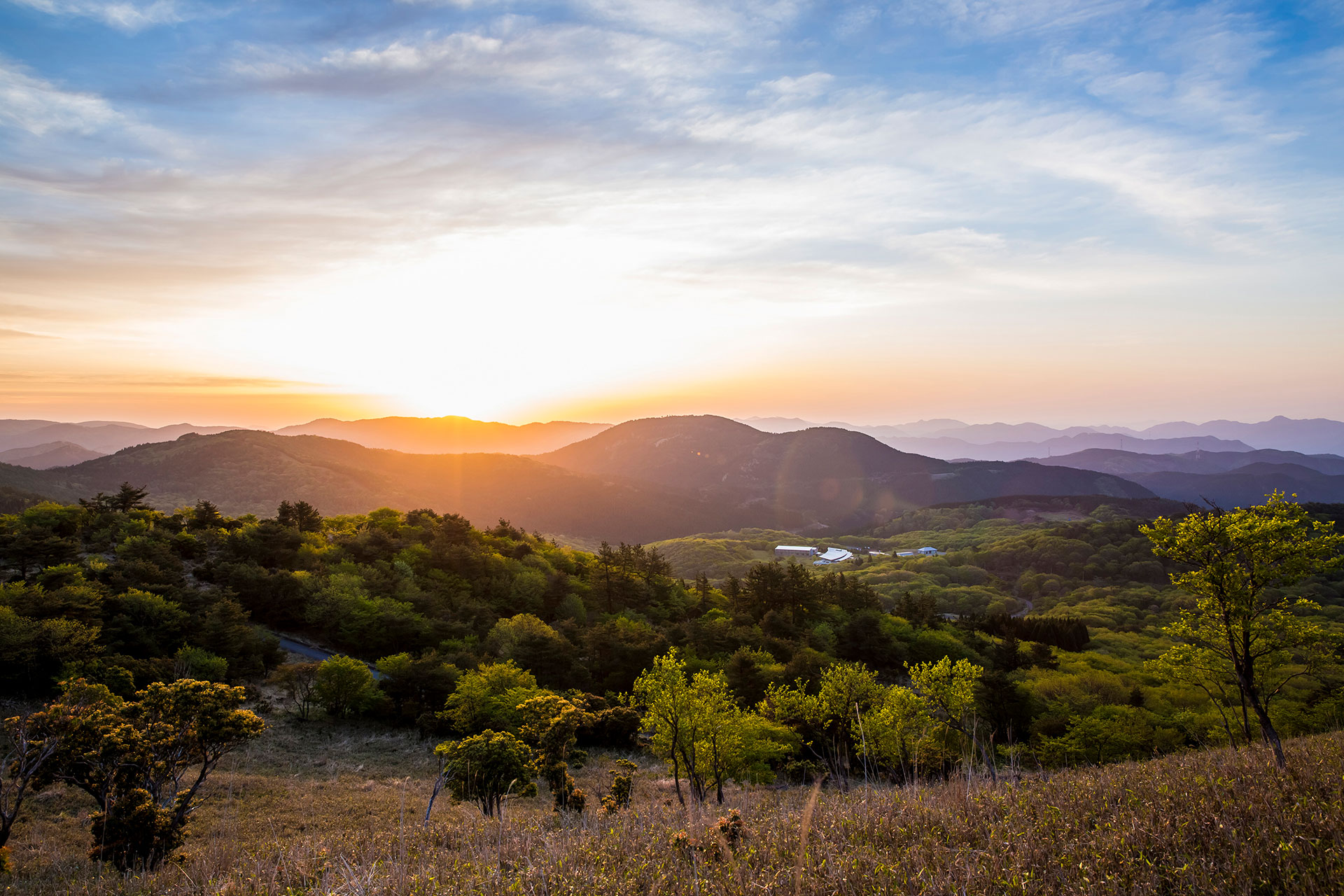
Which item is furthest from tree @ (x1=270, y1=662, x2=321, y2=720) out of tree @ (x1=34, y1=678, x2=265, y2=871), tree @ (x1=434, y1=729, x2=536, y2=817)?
tree @ (x1=434, y1=729, x2=536, y2=817)

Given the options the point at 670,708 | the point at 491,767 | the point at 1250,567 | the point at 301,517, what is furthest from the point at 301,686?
the point at 1250,567

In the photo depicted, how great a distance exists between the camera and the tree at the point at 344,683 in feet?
136

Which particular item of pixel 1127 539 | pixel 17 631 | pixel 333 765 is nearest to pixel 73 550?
pixel 17 631

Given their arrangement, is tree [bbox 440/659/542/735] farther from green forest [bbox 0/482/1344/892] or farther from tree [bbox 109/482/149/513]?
tree [bbox 109/482/149/513]

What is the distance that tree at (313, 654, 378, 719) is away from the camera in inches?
1629

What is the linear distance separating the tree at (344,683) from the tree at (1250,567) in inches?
1782

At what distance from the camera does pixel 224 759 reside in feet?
106

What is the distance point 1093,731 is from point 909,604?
40018 mm

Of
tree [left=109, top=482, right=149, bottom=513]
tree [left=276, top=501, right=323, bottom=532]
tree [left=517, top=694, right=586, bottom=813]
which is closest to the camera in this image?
tree [left=517, top=694, right=586, bottom=813]

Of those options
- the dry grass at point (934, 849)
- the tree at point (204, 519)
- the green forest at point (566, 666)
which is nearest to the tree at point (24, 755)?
the green forest at point (566, 666)

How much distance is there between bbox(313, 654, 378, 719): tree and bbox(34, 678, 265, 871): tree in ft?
62.2

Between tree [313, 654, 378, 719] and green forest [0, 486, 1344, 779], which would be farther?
tree [313, 654, 378, 719]

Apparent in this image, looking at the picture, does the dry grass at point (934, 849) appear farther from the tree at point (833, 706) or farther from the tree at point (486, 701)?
the tree at point (486, 701)

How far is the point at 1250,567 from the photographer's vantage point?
813 inches
